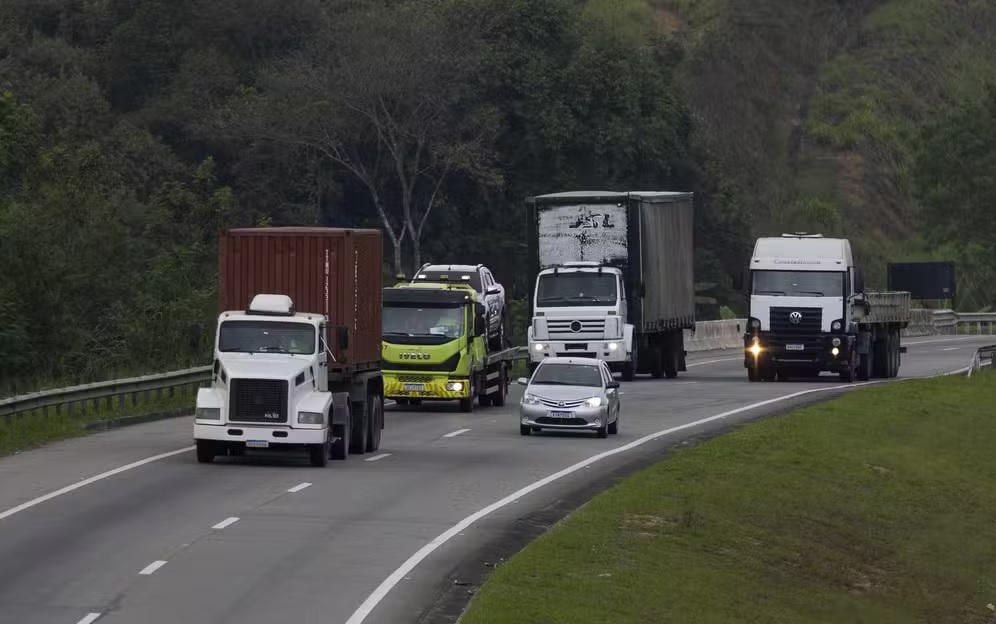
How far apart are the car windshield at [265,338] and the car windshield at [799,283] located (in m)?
23.8

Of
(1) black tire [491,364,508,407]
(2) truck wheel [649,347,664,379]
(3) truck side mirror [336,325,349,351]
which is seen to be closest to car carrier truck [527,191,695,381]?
(2) truck wheel [649,347,664,379]

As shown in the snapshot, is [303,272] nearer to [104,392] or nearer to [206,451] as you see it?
[206,451]

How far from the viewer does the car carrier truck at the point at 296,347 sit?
28.3 meters

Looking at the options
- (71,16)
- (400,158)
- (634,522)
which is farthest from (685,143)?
(634,522)

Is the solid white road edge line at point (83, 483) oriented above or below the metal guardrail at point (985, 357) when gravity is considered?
below

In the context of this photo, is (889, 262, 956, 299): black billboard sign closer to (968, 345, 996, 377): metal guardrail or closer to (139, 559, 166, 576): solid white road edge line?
(968, 345, 996, 377): metal guardrail

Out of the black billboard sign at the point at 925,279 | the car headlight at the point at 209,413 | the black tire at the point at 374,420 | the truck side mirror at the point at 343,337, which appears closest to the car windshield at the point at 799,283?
the black tire at the point at 374,420

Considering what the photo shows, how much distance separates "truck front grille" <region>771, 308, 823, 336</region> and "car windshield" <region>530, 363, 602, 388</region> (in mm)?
15602

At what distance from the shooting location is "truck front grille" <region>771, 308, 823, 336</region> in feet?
165

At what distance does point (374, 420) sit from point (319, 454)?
3.05 metres

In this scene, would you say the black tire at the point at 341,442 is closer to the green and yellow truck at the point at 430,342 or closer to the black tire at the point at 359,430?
the black tire at the point at 359,430

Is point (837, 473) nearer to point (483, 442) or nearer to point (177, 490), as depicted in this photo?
point (483, 442)

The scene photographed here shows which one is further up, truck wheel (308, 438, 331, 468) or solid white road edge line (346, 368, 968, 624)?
truck wheel (308, 438, 331, 468)

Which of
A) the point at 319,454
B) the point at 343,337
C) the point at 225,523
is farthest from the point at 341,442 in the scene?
the point at 225,523
